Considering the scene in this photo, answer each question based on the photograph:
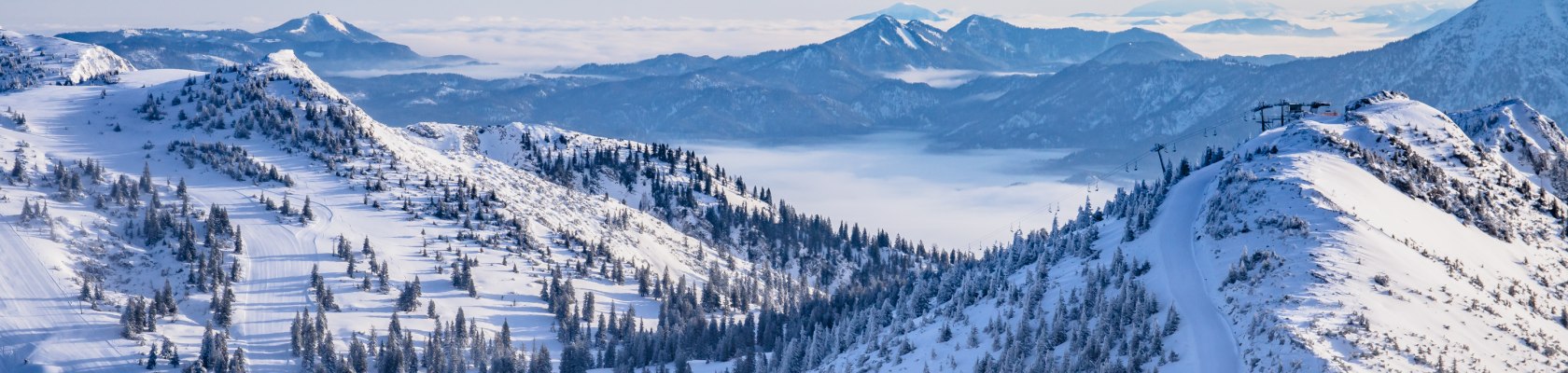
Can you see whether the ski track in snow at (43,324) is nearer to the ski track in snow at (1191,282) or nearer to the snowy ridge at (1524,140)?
the ski track in snow at (1191,282)

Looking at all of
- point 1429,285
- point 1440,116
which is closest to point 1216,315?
point 1429,285

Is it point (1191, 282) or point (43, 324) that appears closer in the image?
point (1191, 282)

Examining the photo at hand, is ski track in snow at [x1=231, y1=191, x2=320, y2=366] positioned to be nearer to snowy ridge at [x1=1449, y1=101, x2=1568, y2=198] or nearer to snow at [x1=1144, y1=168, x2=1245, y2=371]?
snow at [x1=1144, y1=168, x2=1245, y2=371]

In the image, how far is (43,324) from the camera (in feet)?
554

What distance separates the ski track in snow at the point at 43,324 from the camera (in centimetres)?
16150

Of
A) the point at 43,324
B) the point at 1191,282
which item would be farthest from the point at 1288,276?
the point at 43,324

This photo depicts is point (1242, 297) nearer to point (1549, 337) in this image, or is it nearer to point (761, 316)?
point (1549, 337)

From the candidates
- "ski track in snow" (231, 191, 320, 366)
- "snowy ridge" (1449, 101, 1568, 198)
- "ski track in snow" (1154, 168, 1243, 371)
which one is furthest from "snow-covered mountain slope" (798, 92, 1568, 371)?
"ski track in snow" (231, 191, 320, 366)

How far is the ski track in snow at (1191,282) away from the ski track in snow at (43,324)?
125273 millimetres

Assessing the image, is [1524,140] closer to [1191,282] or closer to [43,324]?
[1191,282]

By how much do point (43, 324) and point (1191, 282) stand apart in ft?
475

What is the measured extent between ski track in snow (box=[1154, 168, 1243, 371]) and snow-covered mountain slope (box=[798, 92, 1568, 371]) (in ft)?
0.67

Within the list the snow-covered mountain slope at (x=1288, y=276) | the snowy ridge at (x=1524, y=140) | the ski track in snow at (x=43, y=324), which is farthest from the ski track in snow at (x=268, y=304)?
the snowy ridge at (x=1524, y=140)

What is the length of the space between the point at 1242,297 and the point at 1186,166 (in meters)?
52.6
